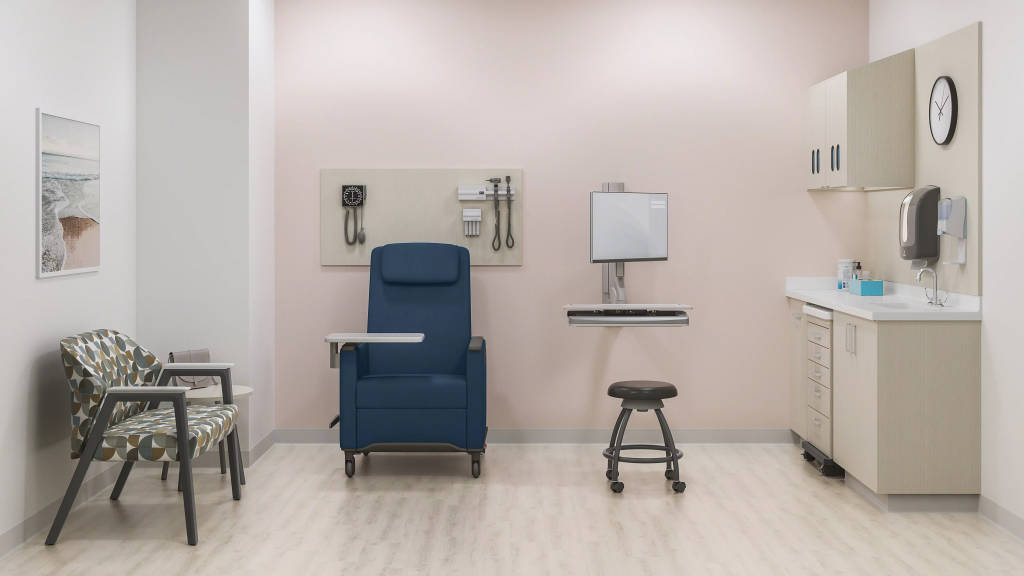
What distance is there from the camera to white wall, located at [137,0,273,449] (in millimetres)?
4832

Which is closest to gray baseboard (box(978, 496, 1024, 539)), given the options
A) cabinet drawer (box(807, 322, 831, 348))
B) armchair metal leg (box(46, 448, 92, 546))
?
cabinet drawer (box(807, 322, 831, 348))

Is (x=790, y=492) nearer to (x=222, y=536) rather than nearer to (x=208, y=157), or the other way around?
(x=222, y=536)

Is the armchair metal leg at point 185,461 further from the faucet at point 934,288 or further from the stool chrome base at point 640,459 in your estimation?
the faucet at point 934,288

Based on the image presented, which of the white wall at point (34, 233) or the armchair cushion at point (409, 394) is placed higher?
the white wall at point (34, 233)

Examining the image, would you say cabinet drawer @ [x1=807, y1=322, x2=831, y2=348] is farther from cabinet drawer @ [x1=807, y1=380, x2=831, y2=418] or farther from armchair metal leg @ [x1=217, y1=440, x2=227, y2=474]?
armchair metal leg @ [x1=217, y1=440, x2=227, y2=474]

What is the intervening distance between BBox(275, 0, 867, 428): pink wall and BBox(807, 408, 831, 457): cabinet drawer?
1.59ft

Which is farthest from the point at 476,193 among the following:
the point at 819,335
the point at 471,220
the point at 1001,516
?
the point at 1001,516

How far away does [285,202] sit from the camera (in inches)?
214

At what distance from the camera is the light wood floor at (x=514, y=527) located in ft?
11.3

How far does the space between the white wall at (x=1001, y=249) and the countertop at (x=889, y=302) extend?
0.14m

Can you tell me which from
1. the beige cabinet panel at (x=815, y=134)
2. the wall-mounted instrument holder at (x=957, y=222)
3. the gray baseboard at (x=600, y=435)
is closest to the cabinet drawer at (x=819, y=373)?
the beige cabinet panel at (x=815, y=134)

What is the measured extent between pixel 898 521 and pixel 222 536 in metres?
2.90

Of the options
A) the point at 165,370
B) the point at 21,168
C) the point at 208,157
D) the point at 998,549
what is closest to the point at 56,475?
the point at 165,370

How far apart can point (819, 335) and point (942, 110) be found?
1.28 meters
